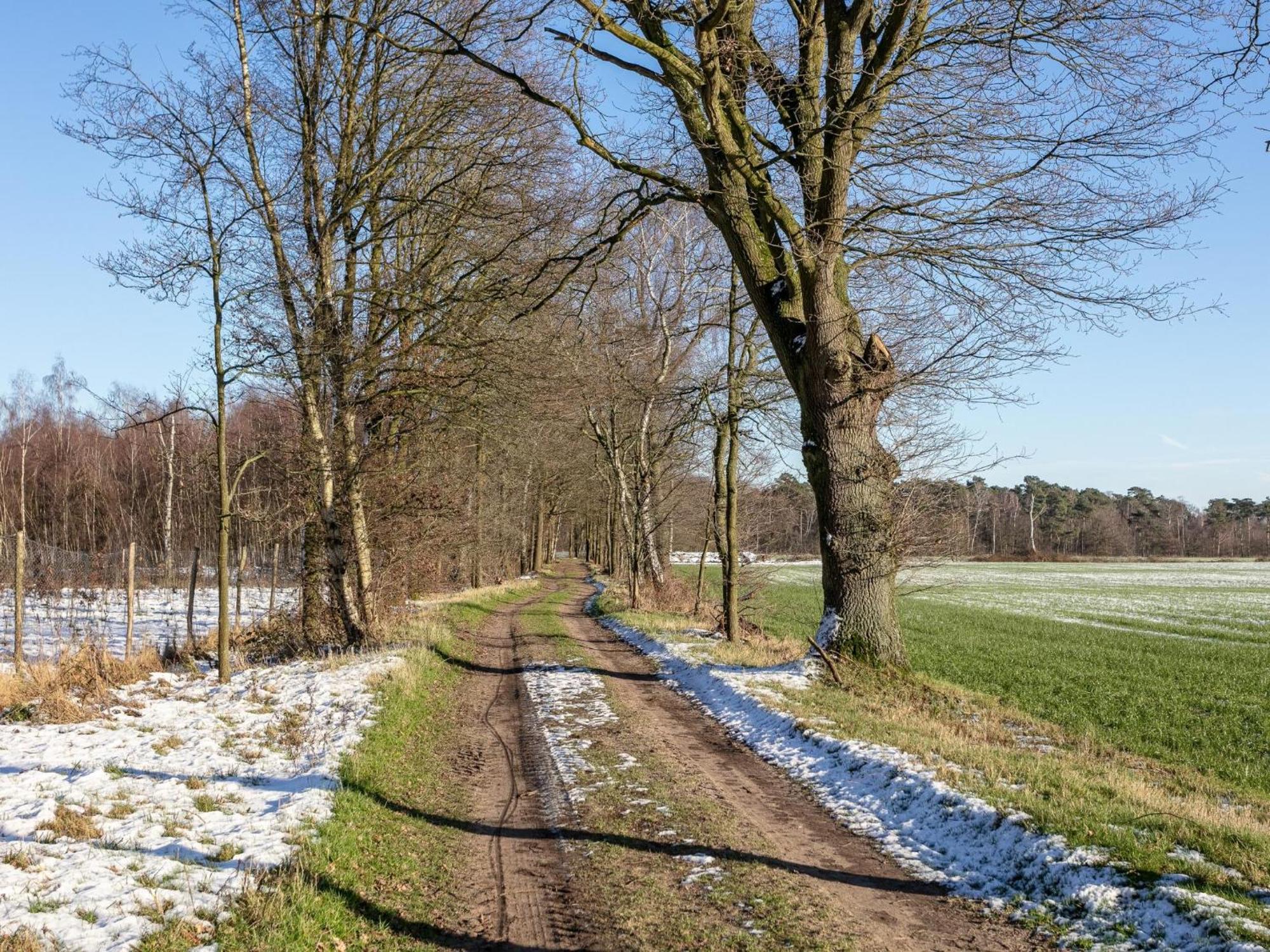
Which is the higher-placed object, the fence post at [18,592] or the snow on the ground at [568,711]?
the fence post at [18,592]

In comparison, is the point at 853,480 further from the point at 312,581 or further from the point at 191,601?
the point at 191,601

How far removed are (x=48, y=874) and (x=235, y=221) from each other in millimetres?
7919

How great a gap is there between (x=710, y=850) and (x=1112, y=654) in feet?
81.7

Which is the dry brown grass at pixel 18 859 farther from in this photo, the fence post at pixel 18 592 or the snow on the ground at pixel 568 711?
the fence post at pixel 18 592

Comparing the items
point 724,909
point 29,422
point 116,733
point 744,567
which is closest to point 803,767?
point 724,909

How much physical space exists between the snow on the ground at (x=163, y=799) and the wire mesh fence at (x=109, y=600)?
14.0ft

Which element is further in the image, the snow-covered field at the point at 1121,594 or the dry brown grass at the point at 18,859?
the snow-covered field at the point at 1121,594

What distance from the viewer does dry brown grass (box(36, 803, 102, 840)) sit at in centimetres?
545

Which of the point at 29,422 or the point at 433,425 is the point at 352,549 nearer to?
the point at 433,425

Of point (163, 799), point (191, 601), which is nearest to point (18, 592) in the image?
point (191, 601)

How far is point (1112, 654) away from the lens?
25.5m

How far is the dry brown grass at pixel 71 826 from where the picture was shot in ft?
17.9

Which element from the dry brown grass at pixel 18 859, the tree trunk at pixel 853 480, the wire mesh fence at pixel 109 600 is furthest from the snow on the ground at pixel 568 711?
the wire mesh fence at pixel 109 600

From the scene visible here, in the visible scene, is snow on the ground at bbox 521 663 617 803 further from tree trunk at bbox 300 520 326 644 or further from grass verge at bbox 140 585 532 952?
tree trunk at bbox 300 520 326 644
